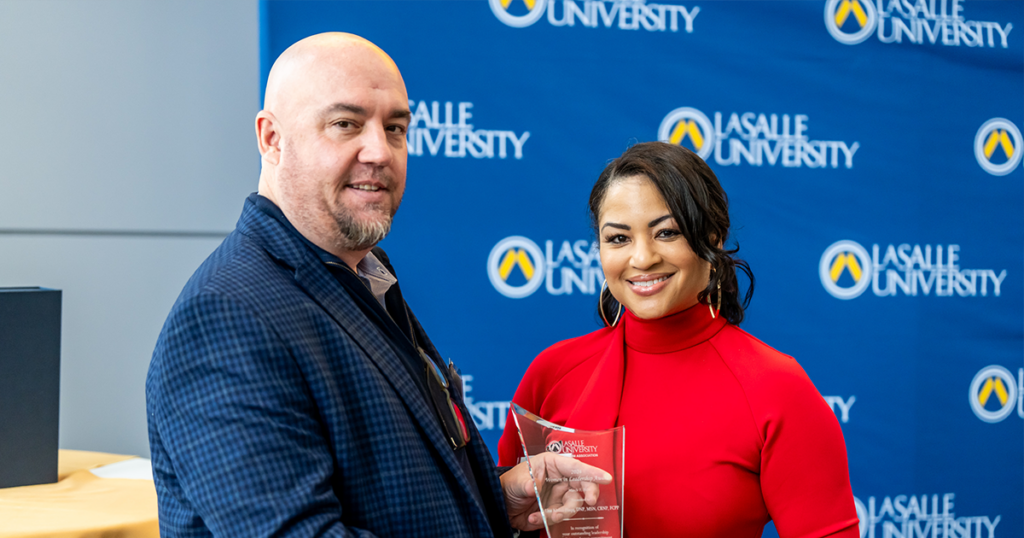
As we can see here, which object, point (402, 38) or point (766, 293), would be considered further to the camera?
point (766, 293)

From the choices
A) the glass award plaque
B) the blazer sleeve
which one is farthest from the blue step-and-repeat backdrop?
the blazer sleeve

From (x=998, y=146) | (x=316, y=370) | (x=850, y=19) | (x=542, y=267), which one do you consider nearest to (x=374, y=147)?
(x=316, y=370)

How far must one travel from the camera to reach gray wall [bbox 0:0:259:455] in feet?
9.12

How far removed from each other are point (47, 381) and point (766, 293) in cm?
240

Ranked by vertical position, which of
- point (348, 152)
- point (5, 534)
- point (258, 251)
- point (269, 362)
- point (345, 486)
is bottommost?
point (5, 534)

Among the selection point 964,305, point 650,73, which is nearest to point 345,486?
point 650,73

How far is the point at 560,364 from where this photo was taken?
190 cm

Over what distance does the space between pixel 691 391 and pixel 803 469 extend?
28cm

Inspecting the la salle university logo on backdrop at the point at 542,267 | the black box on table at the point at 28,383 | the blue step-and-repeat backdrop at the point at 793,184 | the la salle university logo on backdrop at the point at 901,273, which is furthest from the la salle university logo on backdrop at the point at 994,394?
the black box on table at the point at 28,383

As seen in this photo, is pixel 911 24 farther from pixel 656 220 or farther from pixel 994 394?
pixel 656 220

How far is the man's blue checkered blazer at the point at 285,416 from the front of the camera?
3.08 ft

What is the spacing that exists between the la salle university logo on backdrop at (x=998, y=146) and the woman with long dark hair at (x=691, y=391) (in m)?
2.04

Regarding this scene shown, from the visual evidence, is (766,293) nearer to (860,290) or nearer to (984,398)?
(860,290)

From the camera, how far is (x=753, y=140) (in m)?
2.93
